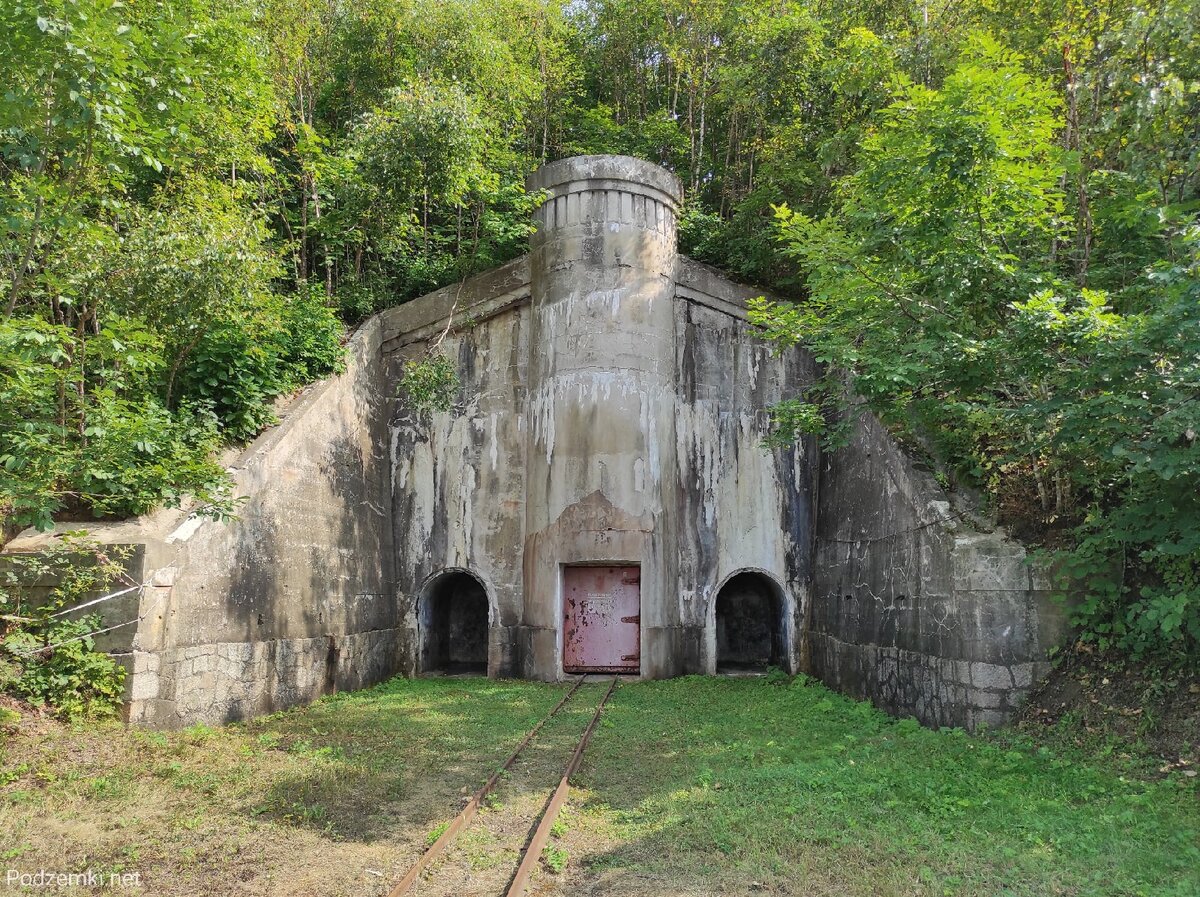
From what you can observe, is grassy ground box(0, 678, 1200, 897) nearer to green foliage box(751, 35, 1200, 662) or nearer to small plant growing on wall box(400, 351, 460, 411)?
green foliage box(751, 35, 1200, 662)

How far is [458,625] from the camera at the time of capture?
17.4 metres

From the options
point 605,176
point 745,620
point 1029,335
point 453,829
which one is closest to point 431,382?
point 605,176

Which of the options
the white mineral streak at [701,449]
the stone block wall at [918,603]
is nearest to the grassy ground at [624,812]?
the stone block wall at [918,603]

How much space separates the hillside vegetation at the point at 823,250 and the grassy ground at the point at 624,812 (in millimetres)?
2041

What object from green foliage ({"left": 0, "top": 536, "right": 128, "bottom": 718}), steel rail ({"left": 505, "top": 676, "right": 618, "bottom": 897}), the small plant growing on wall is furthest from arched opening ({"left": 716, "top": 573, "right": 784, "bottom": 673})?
green foliage ({"left": 0, "top": 536, "right": 128, "bottom": 718})

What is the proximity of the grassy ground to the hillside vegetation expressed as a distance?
204 cm

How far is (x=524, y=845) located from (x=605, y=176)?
1185 centimetres

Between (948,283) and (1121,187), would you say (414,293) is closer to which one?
(948,283)

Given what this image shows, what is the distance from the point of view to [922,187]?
28.2 feet

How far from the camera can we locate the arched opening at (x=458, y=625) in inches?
622

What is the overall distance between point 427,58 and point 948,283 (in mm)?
13557

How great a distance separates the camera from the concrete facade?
11781 mm

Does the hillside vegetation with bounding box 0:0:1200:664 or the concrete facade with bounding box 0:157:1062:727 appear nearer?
the hillside vegetation with bounding box 0:0:1200:664

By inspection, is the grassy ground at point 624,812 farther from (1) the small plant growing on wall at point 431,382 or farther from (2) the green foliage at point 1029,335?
(1) the small plant growing on wall at point 431,382
